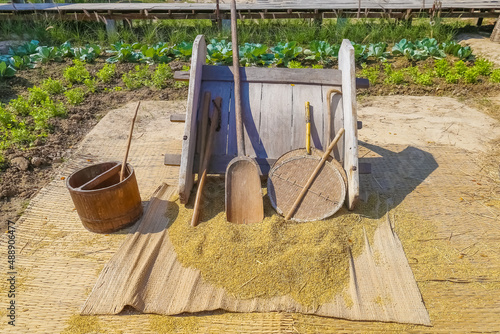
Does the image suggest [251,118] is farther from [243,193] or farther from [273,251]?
[273,251]

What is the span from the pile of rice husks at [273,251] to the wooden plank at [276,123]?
58 centimetres

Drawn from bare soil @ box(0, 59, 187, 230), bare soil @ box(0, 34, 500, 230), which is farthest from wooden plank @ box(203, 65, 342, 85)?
bare soil @ box(0, 59, 187, 230)

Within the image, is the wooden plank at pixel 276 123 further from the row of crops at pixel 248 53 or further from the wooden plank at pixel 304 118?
the row of crops at pixel 248 53

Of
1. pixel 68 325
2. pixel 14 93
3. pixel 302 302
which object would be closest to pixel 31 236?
pixel 68 325

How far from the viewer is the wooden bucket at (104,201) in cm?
297

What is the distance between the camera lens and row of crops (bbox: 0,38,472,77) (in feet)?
22.8

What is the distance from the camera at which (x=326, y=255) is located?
2777 mm

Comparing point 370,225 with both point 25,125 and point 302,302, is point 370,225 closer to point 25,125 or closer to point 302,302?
point 302,302

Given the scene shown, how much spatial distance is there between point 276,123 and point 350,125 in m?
0.68

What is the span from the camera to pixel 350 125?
10.9 feet

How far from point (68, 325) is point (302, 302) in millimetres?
1442

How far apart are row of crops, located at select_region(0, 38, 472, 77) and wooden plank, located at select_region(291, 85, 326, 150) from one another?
3404 millimetres

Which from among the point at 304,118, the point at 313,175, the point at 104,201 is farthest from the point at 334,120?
the point at 104,201

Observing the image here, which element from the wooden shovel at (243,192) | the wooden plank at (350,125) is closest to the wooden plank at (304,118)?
the wooden plank at (350,125)
